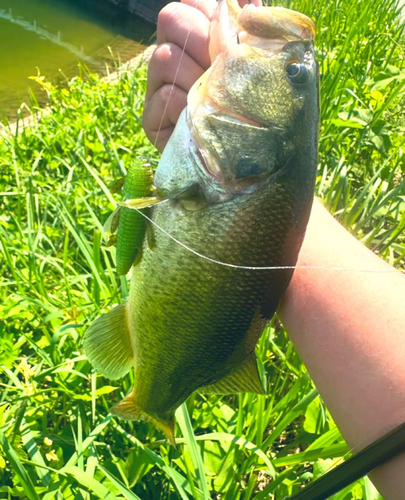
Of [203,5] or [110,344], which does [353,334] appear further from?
[203,5]

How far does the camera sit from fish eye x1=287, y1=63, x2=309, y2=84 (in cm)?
123

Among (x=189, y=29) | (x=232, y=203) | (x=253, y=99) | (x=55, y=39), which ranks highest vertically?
(x=189, y=29)

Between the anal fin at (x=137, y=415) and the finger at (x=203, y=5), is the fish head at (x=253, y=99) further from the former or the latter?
the anal fin at (x=137, y=415)

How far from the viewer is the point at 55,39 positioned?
31.3 ft

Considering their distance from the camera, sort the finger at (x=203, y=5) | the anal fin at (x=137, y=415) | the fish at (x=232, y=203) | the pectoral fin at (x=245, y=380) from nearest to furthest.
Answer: the fish at (x=232, y=203), the pectoral fin at (x=245, y=380), the anal fin at (x=137, y=415), the finger at (x=203, y=5)

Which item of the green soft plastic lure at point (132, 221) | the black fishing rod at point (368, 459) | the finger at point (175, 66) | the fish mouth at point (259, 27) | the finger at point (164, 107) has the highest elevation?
the fish mouth at point (259, 27)

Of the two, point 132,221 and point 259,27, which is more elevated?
point 259,27

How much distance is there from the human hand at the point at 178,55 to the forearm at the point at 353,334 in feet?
1.92

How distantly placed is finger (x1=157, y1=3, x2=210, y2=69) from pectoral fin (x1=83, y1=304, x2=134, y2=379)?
2.48 ft

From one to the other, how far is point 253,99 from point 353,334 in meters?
0.64

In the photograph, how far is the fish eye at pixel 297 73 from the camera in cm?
123

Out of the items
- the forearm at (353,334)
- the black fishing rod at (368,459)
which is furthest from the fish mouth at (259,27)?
the black fishing rod at (368,459)

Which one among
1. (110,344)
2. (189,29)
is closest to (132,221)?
(110,344)

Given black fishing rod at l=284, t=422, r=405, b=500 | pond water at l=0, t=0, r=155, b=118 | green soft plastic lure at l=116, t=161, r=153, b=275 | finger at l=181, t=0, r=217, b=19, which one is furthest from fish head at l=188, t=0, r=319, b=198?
pond water at l=0, t=0, r=155, b=118
